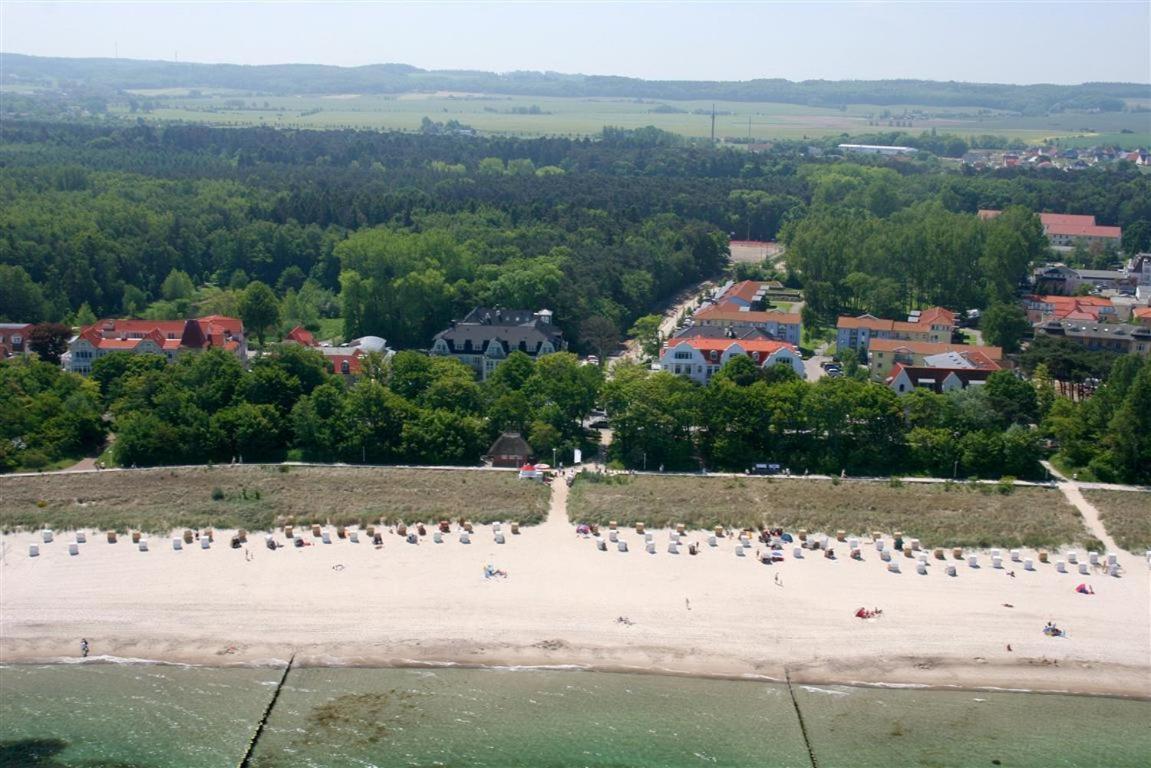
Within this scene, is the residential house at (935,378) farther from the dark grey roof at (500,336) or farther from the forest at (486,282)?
the dark grey roof at (500,336)

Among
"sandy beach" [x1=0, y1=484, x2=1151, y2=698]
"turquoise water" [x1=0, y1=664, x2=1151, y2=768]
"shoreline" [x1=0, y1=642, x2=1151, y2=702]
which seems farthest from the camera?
"sandy beach" [x1=0, y1=484, x2=1151, y2=698]

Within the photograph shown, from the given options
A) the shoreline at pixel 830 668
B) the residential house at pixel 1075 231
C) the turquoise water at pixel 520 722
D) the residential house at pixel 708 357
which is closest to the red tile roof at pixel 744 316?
the residential house at pixel 708 357

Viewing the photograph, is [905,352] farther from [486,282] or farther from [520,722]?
[520,722]

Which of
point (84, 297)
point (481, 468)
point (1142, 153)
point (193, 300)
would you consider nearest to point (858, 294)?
point (481, 468)

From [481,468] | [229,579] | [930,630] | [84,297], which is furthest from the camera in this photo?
[84,297]

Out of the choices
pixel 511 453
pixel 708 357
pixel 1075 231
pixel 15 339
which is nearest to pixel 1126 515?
pixel 708 357

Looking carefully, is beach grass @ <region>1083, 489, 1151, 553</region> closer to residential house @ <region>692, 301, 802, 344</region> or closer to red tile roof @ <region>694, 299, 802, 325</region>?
residential house @ <region>692, 301, 802, 344</region>

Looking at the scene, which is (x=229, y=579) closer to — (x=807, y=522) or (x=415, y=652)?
(x=415, y=652)

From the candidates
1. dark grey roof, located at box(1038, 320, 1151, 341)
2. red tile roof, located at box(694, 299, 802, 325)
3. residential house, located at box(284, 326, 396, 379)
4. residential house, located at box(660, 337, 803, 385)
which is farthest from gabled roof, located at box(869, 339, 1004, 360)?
residential house, located at box(284, 326, 396, 379)
